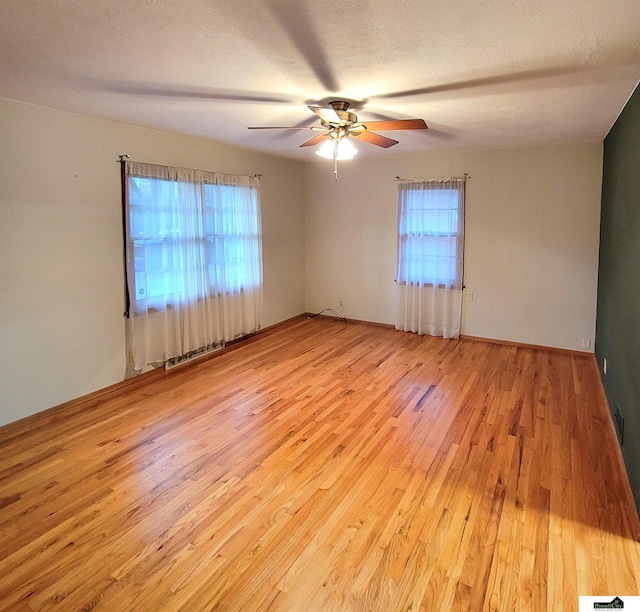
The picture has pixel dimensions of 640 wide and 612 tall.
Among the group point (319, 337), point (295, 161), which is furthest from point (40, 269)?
point (295, 161)

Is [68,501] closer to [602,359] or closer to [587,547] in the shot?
[587,547]

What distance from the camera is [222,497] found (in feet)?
7.91

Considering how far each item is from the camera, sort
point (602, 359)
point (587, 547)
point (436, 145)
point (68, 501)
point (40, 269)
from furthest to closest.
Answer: point (436, 145) → point (602, 359) → point (40, 269) → point (68, 501) → point (587, 547)

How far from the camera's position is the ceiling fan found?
283 cm

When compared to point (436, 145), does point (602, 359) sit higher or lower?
lower

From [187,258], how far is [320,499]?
2.94 meters

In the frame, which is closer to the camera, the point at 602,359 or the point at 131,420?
the point at 131,420

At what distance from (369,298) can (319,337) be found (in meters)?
1.08

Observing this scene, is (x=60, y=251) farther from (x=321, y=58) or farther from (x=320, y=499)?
(x=320, y=499)

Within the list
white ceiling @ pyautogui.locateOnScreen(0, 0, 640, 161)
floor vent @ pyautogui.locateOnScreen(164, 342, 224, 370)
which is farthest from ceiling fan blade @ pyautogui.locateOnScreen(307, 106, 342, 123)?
floor vent @ pyautogui.locateOnScreen(164, 342, 224, 370)

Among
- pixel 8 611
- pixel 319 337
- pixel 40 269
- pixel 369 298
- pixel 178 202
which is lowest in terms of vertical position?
pixel 8 611

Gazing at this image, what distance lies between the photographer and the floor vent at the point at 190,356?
4.46 m

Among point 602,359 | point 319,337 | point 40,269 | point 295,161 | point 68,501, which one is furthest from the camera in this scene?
point 295,161

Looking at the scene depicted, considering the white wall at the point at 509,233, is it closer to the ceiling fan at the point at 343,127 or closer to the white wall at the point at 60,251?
the ceiling fan at the point at 343,127
